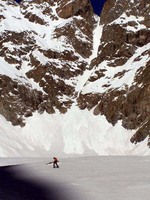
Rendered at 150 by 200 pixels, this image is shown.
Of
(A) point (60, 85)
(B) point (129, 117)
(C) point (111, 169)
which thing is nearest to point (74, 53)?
(A) point (60, 85)

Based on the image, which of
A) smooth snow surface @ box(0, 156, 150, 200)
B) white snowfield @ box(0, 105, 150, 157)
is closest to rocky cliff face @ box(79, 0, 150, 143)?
white snowfield @ box(0, 105, 150, 157)

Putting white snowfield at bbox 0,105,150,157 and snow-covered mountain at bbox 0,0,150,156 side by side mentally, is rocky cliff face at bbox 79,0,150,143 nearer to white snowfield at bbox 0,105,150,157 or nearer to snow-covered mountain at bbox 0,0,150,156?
snow-covered mountain at bbox 0,0,150,156

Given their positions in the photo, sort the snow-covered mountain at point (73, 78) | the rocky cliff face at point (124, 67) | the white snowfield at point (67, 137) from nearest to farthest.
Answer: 1. the white snowfield at point (67, 137)
2. the snow-covered mountain at point (73, 78)
3. the rocky cliff face at point (124, 67)

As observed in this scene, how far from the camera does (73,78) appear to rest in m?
148

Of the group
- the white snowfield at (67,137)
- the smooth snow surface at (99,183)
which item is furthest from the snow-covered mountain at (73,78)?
the smooth snow surface at (99,183)

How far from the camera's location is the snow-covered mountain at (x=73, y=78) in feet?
371

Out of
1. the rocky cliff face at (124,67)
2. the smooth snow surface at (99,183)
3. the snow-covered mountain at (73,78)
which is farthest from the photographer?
the rocky cliff face at (124,67)

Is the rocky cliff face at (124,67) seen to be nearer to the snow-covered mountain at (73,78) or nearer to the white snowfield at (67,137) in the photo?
the snow-covered mountain at (73,78)

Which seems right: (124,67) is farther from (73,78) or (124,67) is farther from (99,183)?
(99,183)

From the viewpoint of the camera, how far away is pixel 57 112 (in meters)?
130

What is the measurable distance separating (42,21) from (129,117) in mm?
73718

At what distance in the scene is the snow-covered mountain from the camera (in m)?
113

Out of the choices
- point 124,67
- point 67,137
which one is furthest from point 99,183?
point 124,67

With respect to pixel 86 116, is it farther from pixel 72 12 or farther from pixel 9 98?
pixel 72 12
